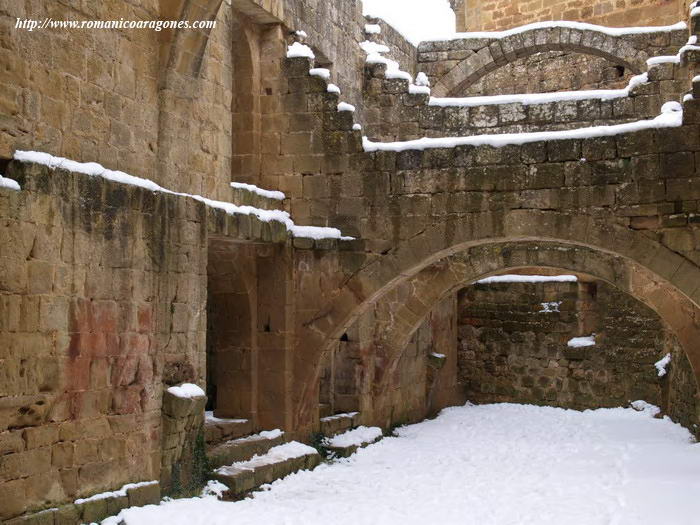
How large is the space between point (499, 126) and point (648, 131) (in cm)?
293

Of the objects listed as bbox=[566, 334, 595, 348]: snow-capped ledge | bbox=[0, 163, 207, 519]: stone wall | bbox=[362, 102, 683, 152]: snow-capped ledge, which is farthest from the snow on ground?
bbox=[566, 334, 595, 348]: snow-capped ledge

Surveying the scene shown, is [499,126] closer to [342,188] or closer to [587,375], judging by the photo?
[342,188]

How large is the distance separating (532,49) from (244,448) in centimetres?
800

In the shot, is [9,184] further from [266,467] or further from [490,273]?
[490,273]

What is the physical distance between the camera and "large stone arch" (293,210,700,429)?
8.09 meters

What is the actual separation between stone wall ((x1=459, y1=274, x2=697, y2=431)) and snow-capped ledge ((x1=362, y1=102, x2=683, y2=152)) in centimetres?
629

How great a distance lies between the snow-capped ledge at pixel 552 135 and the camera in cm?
811

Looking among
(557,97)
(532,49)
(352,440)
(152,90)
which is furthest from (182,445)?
(532,49)

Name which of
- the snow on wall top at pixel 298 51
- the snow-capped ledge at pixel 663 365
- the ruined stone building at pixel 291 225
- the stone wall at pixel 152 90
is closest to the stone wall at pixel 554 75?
the ruined stone building at pixel 291 225

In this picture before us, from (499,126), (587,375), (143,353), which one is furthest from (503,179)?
(587,375)

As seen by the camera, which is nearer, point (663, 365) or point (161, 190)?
point (161, 190)

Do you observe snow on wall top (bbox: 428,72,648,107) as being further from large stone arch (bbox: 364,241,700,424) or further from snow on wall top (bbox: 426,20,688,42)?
snow on wall top (bbox: 426,20,688,42)

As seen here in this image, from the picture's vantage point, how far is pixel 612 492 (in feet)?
26.7

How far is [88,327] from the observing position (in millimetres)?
6207
